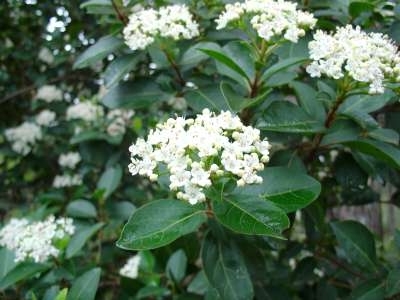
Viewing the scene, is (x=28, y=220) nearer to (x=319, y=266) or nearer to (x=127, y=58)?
(x=127, y=58)

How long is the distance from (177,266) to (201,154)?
3.61 feet

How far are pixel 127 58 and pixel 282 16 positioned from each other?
666 mm

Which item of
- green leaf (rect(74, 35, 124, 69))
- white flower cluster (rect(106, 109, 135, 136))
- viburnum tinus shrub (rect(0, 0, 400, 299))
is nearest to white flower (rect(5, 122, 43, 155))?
white flower cluster (rect(106, 109, 135, 136))

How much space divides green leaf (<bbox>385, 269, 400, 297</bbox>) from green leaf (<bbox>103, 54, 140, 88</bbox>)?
1113 mm

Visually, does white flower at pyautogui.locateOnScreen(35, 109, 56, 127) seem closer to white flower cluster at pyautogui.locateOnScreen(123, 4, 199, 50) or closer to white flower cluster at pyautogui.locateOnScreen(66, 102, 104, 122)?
white flower cluster at pyautogui.locateOnScreen(66, 102, 104, 122)

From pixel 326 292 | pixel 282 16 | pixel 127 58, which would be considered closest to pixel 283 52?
pixel 282 16

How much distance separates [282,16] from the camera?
5.05ft

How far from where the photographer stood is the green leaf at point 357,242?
1.71 m

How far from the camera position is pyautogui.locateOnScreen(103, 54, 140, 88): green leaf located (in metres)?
1.92

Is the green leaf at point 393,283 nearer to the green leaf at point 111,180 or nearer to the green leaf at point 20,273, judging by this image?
the green leaf at point 20,273

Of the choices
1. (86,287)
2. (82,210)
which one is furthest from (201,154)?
(82,210)

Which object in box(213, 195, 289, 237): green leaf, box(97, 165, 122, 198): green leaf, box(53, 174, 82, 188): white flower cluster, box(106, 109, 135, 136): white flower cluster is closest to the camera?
box(213, 195, 289, 237): green leaf

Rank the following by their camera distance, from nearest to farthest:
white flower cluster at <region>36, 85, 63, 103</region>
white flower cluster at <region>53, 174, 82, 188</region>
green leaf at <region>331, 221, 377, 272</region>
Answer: green leaf at <region>331, 221, 377, 272</region>, white flower cluster at <region>53, 174, 82, 188</region>, white flower cluster at <region>36, 85, 63, 103</region>

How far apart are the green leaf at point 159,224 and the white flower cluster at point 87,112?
4.98 feet
